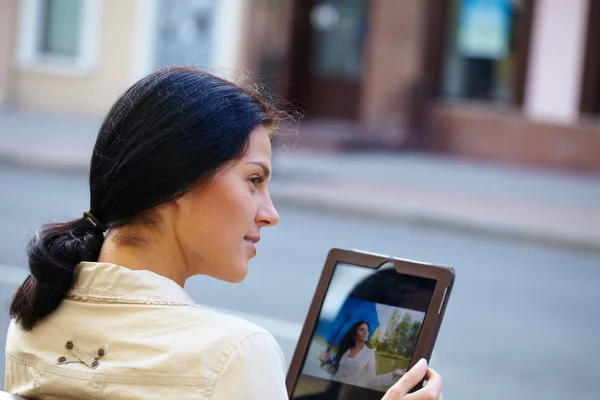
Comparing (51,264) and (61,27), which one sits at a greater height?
(61,27)

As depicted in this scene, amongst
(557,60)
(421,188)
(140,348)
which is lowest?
(421,188)

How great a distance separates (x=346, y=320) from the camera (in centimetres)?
242

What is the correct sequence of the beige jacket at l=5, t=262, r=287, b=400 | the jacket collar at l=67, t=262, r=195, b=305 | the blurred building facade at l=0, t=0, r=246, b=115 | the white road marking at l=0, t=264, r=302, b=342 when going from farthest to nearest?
the blurred building facade at l=0, t=0, r=246, b=115 → the white road marking at l=0, t=264, r=302, b=342 → the jacket collar at l=67, t=262, r=195, b=305 → the beige jacket at l=5, t=262, r=287, b=400

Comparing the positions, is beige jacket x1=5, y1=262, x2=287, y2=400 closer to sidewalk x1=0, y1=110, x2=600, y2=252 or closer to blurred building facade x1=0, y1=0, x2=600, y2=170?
sidewalk x1=0, y1=110, x2=600, y2=252

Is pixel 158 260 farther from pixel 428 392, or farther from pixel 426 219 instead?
pixel 426 219

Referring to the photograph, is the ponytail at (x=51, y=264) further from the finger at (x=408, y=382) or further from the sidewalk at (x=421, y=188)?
the sidewalk at (x=421, y=188)

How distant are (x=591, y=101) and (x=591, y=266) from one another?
6.84 m

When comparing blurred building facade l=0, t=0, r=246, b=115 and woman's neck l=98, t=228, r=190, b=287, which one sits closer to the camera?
woman's neck l=98, t=228, r=190, b=287

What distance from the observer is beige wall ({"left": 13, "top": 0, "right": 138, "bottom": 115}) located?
20484 mm

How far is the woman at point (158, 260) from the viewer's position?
1.90 meters

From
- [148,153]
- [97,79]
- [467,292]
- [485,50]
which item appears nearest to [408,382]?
[148,153]

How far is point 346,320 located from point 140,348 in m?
0.61

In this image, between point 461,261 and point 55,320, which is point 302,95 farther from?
point 55,320

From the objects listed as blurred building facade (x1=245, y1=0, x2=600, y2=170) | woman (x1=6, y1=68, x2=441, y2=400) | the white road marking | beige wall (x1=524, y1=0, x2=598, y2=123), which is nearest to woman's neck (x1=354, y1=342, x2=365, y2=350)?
woman (x1=6, y1=68, x2=441, y2=400)
